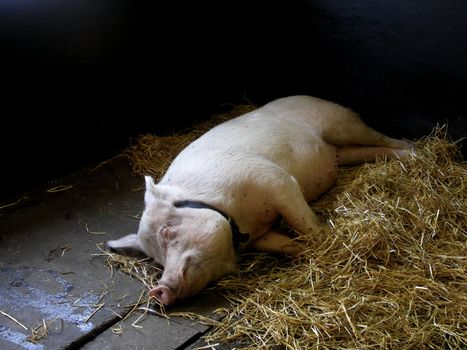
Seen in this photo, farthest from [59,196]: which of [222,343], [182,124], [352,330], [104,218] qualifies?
[352,330]

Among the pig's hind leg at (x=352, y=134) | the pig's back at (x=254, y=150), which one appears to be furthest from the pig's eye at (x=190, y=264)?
the pig's hind leg at (x=352, y=134)

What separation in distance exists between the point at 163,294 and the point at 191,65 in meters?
2.82

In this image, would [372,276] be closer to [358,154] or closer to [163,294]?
[163,294]

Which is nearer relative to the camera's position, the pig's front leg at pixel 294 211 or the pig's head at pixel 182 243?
the pig's head at pixel 182 243

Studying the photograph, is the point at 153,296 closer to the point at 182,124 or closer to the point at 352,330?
the point at 352,330

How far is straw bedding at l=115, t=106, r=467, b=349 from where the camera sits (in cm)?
302

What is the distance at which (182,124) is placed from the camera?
578cm

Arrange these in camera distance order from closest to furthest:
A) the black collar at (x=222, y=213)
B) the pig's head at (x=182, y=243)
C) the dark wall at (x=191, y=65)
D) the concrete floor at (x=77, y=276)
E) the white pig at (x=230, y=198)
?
1. the concrete floor at (x=77, y=276)
2. the pig's head at (x=182, y=243)
3. the white pig at (x=230, y=198)
4. the black collar at (x=222, y=213)
5. the dark wall at (x=191, y=65)

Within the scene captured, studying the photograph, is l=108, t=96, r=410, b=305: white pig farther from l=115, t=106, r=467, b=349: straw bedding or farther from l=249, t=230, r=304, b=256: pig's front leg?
l=115, t=106, r=467, b=349: straw bedding

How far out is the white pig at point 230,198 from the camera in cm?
353

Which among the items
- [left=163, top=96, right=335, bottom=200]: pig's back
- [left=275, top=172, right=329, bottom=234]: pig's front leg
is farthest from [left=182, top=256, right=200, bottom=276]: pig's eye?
[left=275, top=172, right=329, bottom=234]: pig's front leg

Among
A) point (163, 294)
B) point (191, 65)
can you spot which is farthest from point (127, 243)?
point (191, 65)

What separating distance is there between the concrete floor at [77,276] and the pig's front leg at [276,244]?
51 centimetres

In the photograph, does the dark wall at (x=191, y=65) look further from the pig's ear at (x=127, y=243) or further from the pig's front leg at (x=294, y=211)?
the pig's front leg at (x=294, y=211)
